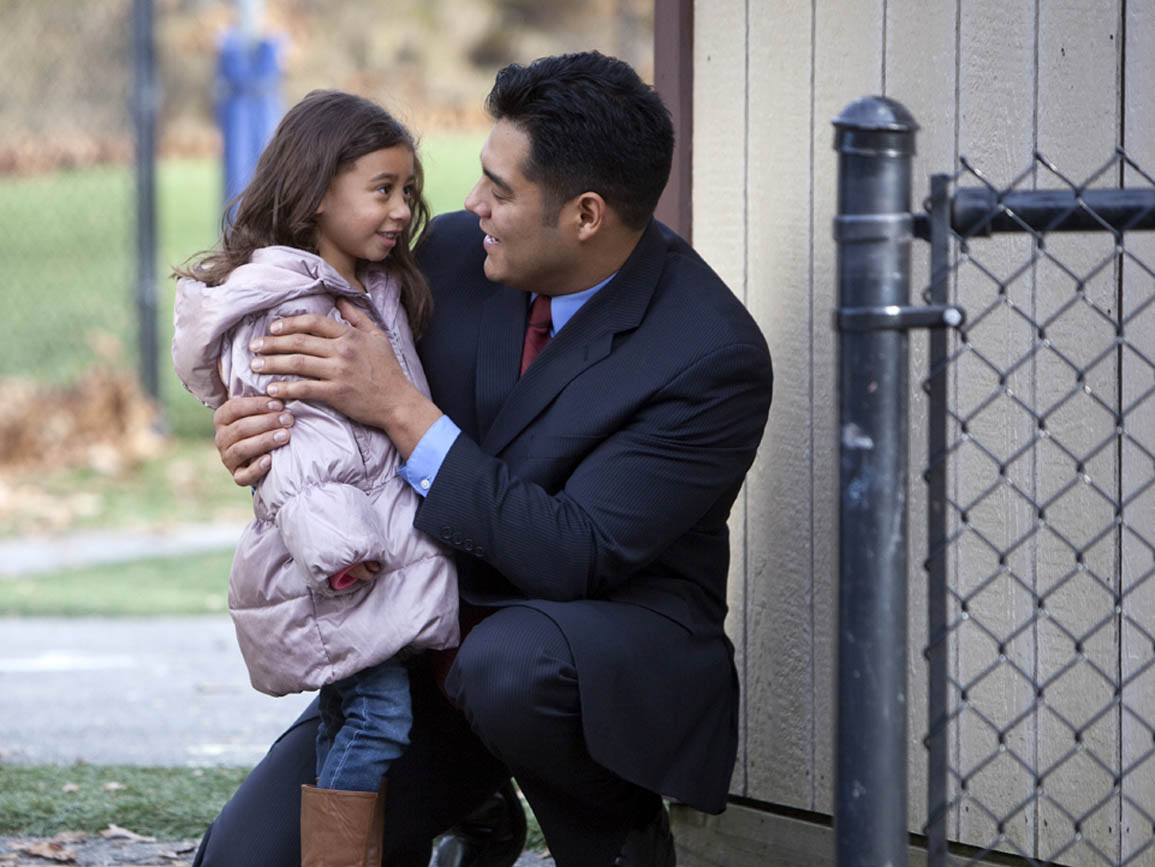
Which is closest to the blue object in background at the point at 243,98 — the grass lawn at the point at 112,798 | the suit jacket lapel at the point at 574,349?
the grass lawn at the point at 112,798

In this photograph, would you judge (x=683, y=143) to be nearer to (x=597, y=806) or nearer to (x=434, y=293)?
(x=434, y=293)

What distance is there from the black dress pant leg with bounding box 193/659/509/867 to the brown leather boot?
0.85 ft

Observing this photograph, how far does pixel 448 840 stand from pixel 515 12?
18.7 metres

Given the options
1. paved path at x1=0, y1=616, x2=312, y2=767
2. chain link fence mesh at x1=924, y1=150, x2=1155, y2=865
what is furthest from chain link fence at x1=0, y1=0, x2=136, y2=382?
chain link fence mesh at x1=924, y1=150, x2=1155, y2=865

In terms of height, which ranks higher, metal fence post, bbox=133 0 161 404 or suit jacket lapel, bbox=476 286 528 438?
metal fence post, bbox=133 0 161 404

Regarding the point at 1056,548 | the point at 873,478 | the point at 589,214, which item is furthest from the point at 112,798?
the point at 873,478

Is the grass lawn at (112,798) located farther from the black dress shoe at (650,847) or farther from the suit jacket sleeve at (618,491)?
the suit jacket sleeve at (618,491)

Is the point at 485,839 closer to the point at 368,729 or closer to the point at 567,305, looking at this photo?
the point at 368,729

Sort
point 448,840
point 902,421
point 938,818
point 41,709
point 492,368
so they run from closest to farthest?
point 902,421 → point 938,818 → point 492,368 → point 448,840 → point 41,709

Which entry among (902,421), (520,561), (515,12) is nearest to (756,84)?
(520,561)

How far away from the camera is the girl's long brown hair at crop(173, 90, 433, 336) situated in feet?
9.58

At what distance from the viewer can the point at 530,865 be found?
11.4 ft

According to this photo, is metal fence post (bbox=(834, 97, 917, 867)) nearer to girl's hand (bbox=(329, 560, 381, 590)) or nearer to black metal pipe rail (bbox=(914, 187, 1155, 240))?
black metal pipe rail (bbox=(914, 187, 1155, 240))

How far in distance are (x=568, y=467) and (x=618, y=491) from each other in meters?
0.14
